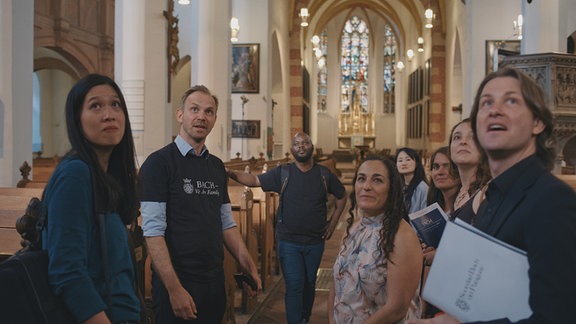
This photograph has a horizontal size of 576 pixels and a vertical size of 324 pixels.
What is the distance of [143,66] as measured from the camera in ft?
32.2

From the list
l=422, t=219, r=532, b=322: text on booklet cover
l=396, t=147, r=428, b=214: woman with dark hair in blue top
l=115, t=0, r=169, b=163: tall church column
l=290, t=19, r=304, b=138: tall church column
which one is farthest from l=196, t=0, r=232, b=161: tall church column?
l=290, t=19, r=304, b=138: tall church column

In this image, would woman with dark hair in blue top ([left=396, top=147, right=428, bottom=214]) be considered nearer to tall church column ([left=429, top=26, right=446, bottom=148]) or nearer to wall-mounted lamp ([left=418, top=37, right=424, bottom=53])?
tall church column ([left=429, top=26, right=446, bottom=148])

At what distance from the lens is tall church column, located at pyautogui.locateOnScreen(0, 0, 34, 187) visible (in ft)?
21.5

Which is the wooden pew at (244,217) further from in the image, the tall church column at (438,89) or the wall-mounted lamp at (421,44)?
the wall-mounted lamp at (421,44)

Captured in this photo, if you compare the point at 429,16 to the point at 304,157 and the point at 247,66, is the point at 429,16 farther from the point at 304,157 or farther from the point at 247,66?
the point at 304,157

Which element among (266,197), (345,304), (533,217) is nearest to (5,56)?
(266,197)

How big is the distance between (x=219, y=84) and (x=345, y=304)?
1165cm

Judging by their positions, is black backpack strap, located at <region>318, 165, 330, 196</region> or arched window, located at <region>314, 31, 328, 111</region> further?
arched window, located at <region>314, 31, 328, 111</region>

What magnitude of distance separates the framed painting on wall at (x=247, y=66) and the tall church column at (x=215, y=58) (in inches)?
179

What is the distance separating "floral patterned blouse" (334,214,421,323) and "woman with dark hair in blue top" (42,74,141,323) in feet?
3.06

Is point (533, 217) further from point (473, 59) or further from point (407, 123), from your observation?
point (407, 123)

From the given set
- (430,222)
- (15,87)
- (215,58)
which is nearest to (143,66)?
(15,87)

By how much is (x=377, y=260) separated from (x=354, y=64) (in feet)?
A: 123

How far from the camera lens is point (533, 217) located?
1.42 m
